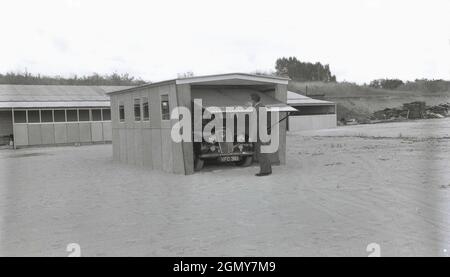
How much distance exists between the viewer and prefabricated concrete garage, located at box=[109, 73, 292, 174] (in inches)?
551

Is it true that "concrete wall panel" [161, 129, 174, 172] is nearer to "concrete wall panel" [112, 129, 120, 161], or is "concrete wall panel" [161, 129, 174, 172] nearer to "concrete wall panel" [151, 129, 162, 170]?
"concrete wall panel" [151, 129, 162, 170]

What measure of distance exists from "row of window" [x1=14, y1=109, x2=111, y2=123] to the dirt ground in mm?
20947

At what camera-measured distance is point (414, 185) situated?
10.2m

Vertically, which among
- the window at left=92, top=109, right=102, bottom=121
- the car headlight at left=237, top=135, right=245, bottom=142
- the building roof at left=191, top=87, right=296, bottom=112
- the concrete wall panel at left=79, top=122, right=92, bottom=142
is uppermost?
the building roof at left=191, top=87, right=296, bottom=112

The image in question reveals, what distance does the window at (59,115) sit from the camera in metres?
35.2

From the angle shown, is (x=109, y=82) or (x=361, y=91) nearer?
(x=109, y=82)

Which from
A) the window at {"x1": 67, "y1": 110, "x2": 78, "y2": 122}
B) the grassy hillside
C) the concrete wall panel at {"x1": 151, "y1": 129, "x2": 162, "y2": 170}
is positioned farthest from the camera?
the grassy hillside

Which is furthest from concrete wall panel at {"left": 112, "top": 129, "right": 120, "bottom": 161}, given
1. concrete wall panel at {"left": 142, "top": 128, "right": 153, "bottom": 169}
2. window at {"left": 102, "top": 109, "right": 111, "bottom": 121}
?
window at {"left": 102, "top": 109, "right": 111, "bottom": 121}

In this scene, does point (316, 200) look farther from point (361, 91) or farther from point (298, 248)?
point (361, 91)

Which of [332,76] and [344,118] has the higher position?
[332,76]

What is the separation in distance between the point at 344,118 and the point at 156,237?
53663 millimetres

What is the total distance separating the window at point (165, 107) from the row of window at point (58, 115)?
2149cm

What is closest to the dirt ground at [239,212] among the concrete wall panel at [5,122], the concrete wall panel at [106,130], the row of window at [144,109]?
the row of window at [144,109]
